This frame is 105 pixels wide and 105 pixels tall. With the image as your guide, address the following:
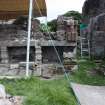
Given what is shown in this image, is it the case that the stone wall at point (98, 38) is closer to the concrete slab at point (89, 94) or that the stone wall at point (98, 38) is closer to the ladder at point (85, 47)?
the ladder at point (85, 47)

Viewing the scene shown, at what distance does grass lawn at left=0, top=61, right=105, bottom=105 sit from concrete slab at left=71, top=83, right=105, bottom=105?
0.59ft

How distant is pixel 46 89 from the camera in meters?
6.12

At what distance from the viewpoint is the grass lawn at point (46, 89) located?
5512 mm

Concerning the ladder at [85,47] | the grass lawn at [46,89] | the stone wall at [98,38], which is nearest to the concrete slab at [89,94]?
the grass lawn at [46,89]

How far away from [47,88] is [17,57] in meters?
3.60

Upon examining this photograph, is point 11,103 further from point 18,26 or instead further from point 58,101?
point 18,26

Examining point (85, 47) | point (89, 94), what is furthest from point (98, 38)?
point (89, 94)

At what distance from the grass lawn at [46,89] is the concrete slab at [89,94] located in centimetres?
18

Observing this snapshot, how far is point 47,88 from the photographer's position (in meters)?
6.16

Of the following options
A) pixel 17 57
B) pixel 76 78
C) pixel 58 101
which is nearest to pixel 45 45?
pixel 17 57

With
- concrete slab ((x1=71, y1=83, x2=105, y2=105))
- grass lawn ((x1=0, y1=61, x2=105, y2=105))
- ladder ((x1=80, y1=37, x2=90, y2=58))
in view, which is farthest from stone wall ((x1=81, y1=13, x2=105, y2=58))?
concrete slab ((x1=71, y1=83, x2=105, y2=105))

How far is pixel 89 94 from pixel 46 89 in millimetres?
1042

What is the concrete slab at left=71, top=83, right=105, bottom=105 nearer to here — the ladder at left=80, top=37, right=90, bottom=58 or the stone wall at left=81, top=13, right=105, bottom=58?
the stone wall at left=81, top=13, right=105, bottom=58

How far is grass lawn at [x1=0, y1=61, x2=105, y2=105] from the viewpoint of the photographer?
18.1ft
